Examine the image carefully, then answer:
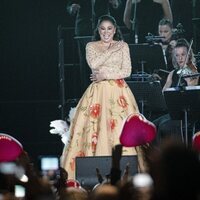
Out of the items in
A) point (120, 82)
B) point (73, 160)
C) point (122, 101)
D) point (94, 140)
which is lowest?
point (73, 160)

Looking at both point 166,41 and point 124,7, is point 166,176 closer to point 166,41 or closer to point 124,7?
point 166,41

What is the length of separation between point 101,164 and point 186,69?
2.98 meters

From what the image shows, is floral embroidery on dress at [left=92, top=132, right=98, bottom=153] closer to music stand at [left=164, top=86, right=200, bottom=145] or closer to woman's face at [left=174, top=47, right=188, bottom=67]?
music stand at [left=164, top=86, right=200, bottom=145]

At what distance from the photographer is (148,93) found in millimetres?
9133

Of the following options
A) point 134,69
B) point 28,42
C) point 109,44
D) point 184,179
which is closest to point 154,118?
point 134,69

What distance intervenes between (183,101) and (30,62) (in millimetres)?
→ 4742

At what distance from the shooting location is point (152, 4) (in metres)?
11.9

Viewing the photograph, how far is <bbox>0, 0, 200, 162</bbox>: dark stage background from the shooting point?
41.0ft

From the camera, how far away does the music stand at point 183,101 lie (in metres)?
8.38

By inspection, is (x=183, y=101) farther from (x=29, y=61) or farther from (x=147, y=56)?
(x=29, y=61)

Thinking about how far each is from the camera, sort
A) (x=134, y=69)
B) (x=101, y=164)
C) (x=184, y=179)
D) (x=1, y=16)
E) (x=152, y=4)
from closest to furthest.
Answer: (x=184, y=179) < (x=101, y=164) < (x=134, y=69) < (x=152, y=4) < (x=1, y=16)

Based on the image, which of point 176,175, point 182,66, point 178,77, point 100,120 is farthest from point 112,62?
point 176,175

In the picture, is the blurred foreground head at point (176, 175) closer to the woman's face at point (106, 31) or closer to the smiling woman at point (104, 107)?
the smiling woman at point (104, 107)

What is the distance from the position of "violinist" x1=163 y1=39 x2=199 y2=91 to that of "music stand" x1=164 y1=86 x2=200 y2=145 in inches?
46.1
